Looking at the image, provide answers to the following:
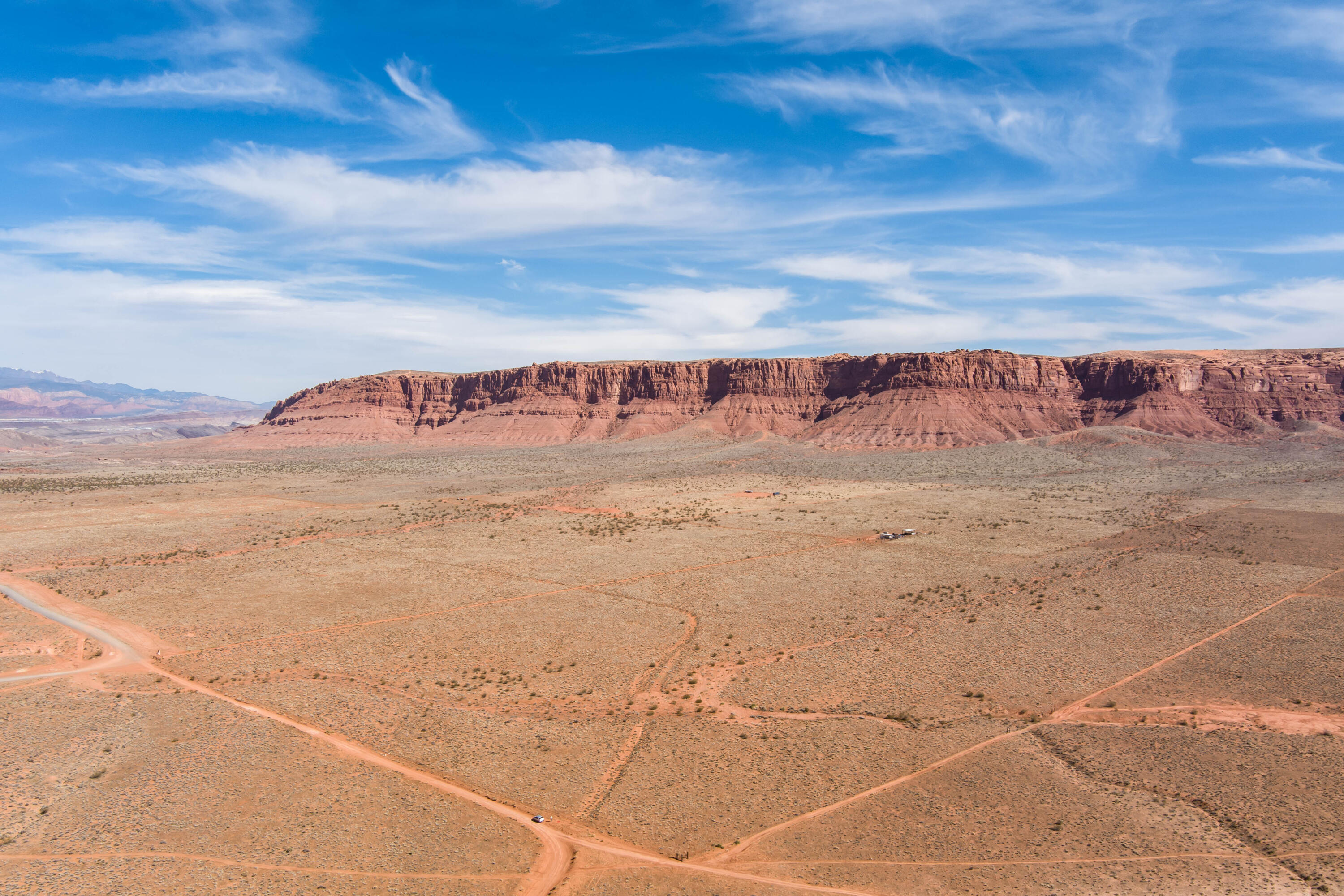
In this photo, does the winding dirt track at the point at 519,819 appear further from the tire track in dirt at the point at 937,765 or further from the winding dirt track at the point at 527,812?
the tire track in dirt at the point at 937,765

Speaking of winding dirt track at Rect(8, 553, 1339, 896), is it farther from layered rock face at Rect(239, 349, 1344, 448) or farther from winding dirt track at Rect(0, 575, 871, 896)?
layered rock face at Rect(239, 349, 1344, 448)

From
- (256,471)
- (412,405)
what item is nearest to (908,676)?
(256,471)

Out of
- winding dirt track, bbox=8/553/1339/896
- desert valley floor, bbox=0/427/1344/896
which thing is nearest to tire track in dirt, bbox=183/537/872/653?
desert valley floor, bbox=0/427/1344/896

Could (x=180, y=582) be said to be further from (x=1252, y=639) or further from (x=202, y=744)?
(x=1252, y=639)

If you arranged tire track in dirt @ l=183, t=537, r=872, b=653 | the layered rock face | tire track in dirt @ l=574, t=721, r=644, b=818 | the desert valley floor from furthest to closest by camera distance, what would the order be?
the layered rock face → tire track in dirt @ l=183, t=537, r=872, b=653 → tire track in dirt @ l=574, t=721, r=644, b=818 → the desert valley floor

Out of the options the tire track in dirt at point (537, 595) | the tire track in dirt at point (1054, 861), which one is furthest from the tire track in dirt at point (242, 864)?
the tire track in dirt at point (537, 595)

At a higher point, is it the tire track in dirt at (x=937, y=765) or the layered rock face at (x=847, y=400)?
the layered rock face at (x=847, y=400)
